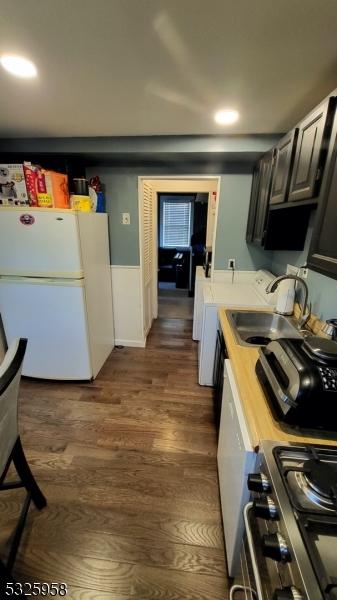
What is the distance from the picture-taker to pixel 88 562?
3.74ft

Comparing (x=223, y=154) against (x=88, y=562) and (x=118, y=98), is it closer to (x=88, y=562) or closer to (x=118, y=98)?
(x=118, y=98)

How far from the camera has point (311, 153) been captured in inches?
45.1

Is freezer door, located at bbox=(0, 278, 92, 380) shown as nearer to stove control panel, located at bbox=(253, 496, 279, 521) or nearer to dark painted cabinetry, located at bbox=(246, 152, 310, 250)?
dark painted cabinetry, located at bbox=(246, 152, 310, 250)

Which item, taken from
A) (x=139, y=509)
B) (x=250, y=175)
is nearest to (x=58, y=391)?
(x=139, y=509)

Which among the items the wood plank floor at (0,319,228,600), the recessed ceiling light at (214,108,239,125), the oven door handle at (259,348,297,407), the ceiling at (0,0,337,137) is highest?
the recessed ceiling light at (214,108,239,125)

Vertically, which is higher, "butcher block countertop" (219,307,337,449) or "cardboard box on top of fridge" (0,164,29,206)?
"cardboard box on top of fridge" (0,164,29,206)

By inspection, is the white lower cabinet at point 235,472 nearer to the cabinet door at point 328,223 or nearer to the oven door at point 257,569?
the oven door at point 257,569

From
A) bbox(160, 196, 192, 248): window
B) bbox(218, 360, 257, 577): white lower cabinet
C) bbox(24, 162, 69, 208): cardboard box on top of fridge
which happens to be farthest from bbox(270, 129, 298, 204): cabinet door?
bbox(160, 196, 192, 248): window

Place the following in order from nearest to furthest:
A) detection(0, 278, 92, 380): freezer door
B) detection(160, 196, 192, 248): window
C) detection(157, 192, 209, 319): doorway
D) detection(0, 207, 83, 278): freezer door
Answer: detection(0, 207, 83, 278): freezer door
detection(0, 278, 92, 380): freezer door
detection(157, 192, 209, 319): doorway
detection(160, 196, 192, 248): window

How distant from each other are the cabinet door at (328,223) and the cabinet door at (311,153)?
76 millimetres

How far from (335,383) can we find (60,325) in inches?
82.0

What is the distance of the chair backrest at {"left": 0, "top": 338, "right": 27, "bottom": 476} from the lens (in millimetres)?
905

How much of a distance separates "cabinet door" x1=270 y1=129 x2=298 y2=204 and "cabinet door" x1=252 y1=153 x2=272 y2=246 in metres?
0.14

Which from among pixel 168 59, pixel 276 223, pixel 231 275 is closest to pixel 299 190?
pixel 276 223
